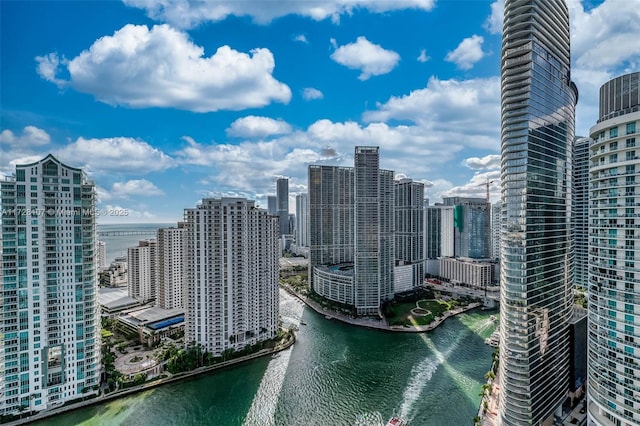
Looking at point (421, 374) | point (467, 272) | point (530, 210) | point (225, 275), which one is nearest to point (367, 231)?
point (421, 374)

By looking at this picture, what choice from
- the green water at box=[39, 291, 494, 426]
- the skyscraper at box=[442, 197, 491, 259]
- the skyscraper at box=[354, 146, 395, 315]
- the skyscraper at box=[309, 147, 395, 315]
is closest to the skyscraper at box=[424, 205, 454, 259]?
the skyscraper at box=[442, 197, 491, 259]

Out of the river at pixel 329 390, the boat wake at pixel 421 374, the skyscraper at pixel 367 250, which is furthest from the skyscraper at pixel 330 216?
the boat wake at pixel 421 374

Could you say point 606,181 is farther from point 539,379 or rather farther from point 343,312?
point 343,312

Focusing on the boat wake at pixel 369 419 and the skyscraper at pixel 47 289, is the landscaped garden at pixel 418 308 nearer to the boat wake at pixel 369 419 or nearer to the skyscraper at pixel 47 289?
the boat wake at pixel 369 419

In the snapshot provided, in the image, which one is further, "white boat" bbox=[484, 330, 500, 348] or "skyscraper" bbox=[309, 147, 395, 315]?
"skyscraper" bbox=[309, 147, 395, 315]

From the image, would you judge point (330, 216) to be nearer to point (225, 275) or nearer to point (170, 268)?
point (170, 268)

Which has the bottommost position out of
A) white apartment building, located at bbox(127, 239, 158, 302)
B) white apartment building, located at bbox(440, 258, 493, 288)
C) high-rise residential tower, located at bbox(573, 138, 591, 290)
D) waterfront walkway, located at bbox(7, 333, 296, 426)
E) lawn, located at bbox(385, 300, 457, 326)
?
lawn, located at bbox(385, 300, 457, 326)

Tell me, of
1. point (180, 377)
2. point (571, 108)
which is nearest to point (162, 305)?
point (180, 377)

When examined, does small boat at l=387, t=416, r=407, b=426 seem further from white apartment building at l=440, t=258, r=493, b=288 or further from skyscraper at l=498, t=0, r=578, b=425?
white apartment building at l=440, t=258, r=493, b=288
